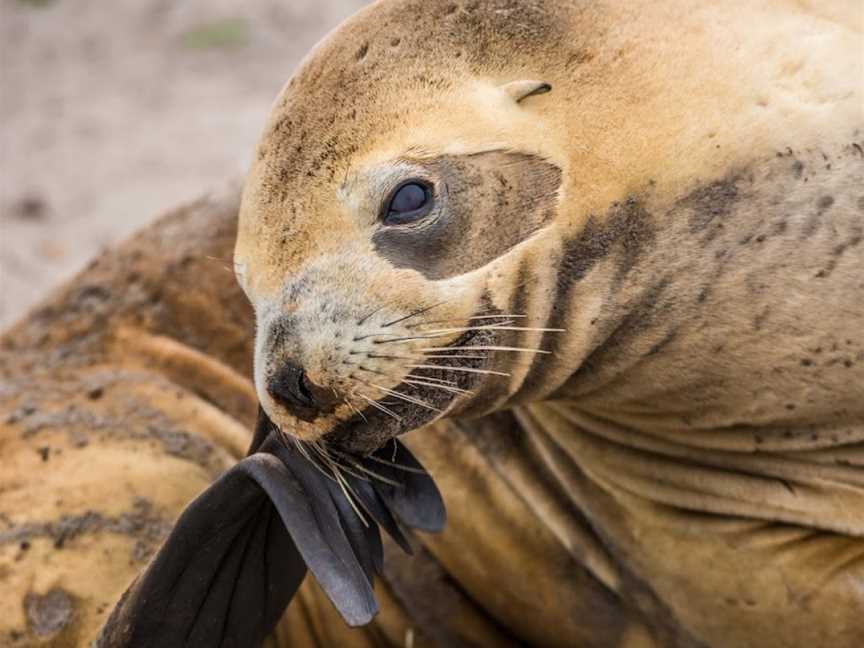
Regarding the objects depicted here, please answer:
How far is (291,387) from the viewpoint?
9.59 feet

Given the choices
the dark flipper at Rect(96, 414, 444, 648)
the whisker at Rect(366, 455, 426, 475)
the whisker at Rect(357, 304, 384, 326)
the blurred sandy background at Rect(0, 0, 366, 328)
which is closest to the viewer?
the whisker at Rect(357, 304, 384, 326)

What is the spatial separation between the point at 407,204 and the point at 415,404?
381 millimetres

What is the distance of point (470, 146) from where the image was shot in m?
3.03

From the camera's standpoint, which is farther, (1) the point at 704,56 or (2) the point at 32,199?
(2) the point at 32,199

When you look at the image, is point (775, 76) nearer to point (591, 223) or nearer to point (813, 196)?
point (813, 196)

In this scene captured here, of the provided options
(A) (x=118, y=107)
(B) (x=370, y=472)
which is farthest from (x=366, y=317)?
(A) (x=118, y=107)

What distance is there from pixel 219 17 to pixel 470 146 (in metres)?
7.22

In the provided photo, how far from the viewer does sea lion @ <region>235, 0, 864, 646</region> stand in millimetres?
2975

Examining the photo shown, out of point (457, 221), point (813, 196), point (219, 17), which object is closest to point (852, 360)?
point (813, 196)

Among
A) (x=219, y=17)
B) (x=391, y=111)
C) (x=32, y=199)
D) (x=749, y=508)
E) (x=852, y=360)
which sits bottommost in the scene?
(x=749, y=508)

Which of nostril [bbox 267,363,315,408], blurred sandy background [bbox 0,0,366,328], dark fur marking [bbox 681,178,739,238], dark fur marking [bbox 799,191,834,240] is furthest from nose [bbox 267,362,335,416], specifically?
blurred sandy background [bbox 0,0,366,328]

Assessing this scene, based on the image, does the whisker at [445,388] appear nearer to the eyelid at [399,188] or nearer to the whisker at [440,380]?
the whisker at [440,380]

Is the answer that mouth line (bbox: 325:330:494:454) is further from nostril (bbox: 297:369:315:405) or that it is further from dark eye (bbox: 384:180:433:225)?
dark eye (bbox: 384:180:433:225)

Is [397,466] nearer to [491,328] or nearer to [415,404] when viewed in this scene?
[415,404]
